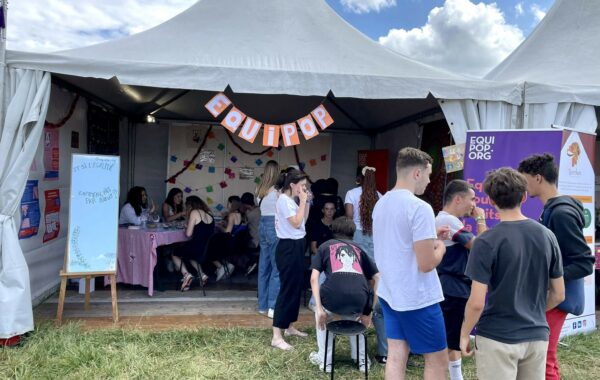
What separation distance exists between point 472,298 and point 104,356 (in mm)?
2374

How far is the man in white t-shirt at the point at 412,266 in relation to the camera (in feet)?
6.13

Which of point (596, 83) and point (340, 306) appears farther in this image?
point (596, 83)

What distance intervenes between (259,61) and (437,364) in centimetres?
292

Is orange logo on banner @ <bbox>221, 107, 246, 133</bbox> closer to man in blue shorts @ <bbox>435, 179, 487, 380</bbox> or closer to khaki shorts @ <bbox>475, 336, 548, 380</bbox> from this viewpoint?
man in blue shorts @ <bbox>435, 179, 487, 380</bbox>

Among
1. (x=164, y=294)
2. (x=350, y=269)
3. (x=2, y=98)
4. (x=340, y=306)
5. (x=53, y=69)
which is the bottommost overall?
(x=164, y=294)

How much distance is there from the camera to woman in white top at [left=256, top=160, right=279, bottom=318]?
12.1ft

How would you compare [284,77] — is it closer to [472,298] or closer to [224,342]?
[224,342]

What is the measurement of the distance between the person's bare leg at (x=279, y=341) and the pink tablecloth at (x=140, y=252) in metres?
1.70

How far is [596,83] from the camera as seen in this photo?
13.3 ft

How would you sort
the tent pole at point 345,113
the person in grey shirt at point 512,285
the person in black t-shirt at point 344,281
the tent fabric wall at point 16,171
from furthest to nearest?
the tent pole at point 345,113, the tent fabric wall at point 16,171, the person in black t-shirt at point 344,281, the person in grey shirt at point 512,285

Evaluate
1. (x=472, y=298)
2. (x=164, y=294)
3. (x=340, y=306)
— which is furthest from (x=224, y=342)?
(x=472, y=298)

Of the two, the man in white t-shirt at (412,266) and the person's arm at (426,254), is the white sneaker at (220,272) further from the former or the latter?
the person's arm at (426,254)

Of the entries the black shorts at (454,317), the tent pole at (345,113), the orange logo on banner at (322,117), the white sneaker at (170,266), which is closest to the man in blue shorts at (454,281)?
the black shorts at (454,317)

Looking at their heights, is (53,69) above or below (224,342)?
above
